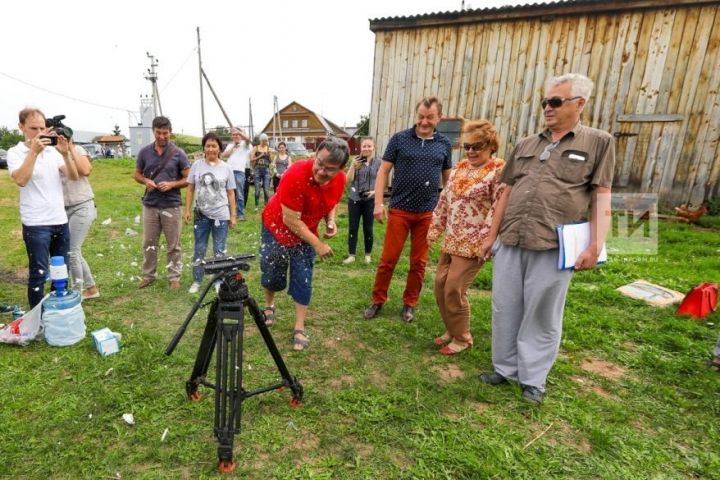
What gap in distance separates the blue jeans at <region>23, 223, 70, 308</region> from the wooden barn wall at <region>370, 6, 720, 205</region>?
318 inches

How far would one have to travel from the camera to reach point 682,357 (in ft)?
10.9

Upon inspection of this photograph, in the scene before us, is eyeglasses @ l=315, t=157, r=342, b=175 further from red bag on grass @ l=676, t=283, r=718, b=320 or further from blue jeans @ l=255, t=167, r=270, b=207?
blue jeans @ l=255, t=167, r=270, b=207

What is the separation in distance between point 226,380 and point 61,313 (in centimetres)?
217

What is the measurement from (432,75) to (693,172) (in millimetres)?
5901

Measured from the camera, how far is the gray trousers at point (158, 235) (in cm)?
443

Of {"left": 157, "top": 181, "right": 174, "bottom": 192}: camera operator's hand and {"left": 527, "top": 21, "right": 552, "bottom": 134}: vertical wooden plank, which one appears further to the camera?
{"left": 527, "top": 21, "right": 552, "bottom": 134}: vertical wooden plank

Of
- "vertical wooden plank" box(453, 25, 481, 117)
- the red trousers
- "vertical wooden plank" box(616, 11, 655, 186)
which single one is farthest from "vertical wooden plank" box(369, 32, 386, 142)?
the red trousers

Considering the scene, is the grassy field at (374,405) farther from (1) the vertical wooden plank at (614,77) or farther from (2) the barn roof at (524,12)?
(2) the barn roof at (524,12)

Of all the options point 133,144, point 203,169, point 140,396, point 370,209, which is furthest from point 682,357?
point 133,144

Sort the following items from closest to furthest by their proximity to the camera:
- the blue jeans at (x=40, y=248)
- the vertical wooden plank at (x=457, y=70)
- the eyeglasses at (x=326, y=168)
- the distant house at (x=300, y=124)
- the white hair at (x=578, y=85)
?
1. the white hair at (x=578, y=85)
2. the eyeglasses at (x=326, y=168)
3. the blue jeans at (x=40, y=248)
4. the vertical wooden plank at (x=457, y=70)
5. the distant house at (x=300, y=124)

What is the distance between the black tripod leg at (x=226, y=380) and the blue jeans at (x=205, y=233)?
8.96ft

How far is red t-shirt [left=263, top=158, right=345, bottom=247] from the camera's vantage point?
2.86 meters

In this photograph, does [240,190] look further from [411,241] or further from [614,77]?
[614,77]

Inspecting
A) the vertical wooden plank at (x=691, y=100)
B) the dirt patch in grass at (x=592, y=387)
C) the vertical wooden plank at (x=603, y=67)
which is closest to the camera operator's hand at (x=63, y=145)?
the dirt patch in grass at (x=592, y=387)
